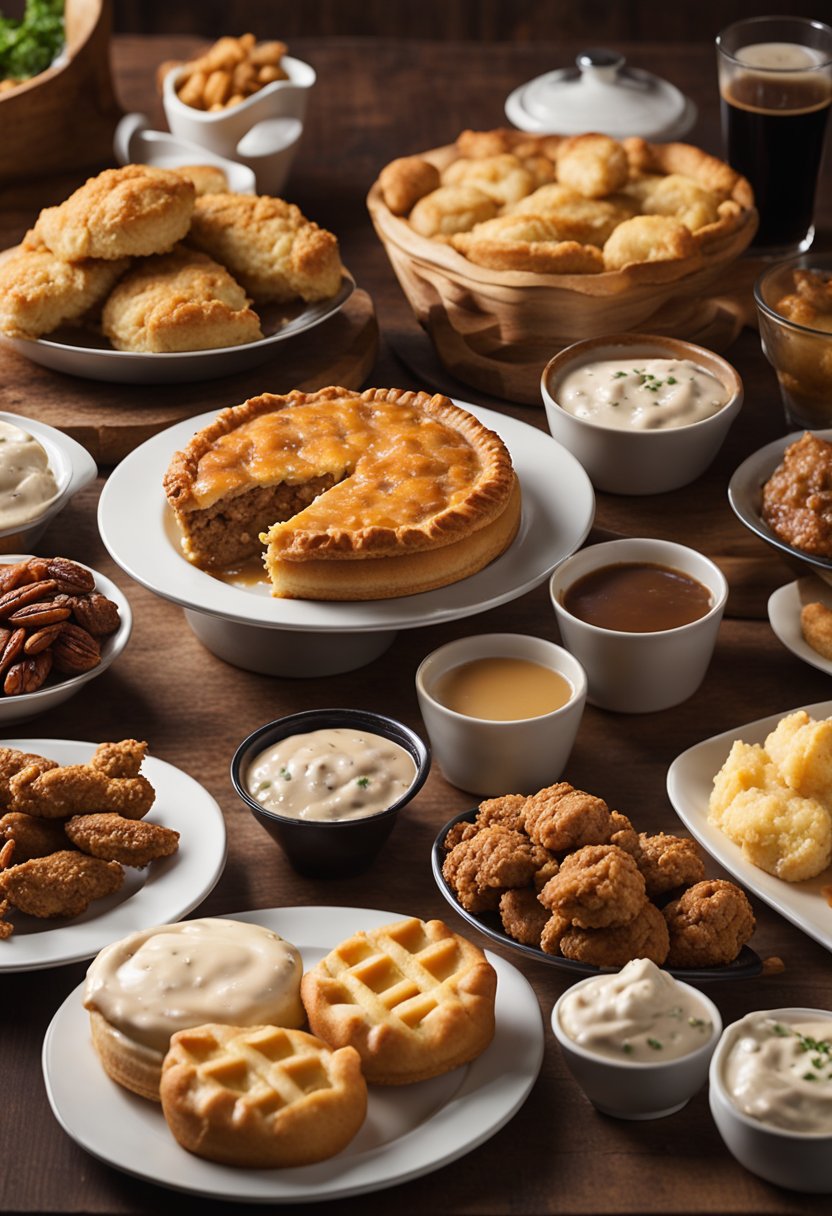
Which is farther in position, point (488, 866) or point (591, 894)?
point (488, 866)

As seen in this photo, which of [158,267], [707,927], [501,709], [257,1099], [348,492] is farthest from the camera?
[158,267]

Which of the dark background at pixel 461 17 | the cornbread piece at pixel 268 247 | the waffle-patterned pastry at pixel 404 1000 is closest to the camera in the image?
the waffle-patterned pastry at pixel 404 1000

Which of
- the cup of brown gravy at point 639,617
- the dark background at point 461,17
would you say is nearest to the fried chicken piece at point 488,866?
the cup of brown gravy at point 639,617

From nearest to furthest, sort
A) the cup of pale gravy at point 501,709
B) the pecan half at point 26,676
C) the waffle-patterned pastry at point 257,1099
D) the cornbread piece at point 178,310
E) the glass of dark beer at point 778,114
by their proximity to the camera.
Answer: the waffle-patterned pastry at point 257,1099
the cup of pale gravy at point 501,709
the pecan half at point 26,676
the cornbread piece at point 178,310
the glass of dark beer at point 778,114

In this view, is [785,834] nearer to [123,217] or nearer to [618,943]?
[618,943]

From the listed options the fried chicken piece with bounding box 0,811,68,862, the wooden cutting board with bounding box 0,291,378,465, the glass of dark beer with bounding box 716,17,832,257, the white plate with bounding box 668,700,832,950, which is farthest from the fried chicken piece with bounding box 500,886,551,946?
the glass of dark beer with bounding box 716,17,832,257

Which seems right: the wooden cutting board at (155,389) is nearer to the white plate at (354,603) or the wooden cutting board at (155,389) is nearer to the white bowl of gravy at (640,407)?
the white plate at (354,603)

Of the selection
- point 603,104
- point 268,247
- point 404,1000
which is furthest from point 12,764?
point 603,104
